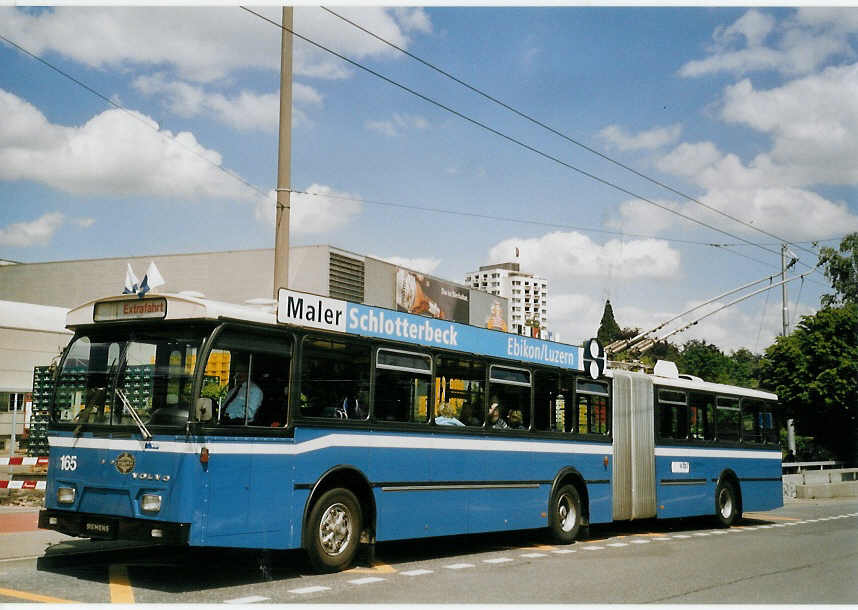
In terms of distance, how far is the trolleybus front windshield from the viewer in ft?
29.9

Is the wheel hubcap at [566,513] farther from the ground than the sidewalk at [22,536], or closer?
farther from the ground

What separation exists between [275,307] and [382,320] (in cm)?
160

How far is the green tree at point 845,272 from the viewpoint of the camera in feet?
158

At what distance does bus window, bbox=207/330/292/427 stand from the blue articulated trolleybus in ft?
0.05

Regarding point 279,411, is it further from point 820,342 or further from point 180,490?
point 820,342

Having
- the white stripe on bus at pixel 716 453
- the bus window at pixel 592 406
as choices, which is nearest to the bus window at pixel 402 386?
the bus window at pixel 592 406

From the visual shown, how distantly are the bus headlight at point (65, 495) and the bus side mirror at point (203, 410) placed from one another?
176cm

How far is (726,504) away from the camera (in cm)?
1880

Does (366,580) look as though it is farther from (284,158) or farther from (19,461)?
(19,461)

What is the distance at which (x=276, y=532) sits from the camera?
960 centimetres

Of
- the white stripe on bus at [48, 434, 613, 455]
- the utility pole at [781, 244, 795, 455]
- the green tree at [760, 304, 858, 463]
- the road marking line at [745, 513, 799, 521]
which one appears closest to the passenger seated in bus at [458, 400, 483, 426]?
the white stripe on bus at [48, 434, 613, 455]

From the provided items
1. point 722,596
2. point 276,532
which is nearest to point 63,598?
point 276,532

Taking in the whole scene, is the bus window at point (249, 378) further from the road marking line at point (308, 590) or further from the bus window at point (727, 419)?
the bus window at point (727, 419)

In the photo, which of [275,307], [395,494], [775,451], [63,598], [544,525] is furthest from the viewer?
[775,451]
